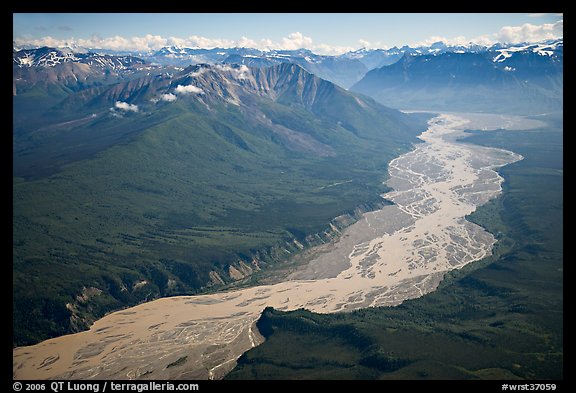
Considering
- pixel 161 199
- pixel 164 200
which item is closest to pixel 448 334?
pixel 164 200

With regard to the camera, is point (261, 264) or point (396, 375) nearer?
point (396, 375)

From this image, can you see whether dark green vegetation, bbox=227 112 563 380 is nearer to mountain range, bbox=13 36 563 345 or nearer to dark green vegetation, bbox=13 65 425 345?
dark green vegetation, bbox=13 65 425 345

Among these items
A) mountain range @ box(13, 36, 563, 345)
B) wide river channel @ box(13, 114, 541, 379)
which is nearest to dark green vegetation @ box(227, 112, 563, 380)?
wide river channel @ box(13, 114, 541, 379)

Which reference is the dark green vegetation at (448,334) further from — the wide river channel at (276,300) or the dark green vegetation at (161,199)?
the dark green vegetation at (161,199)
